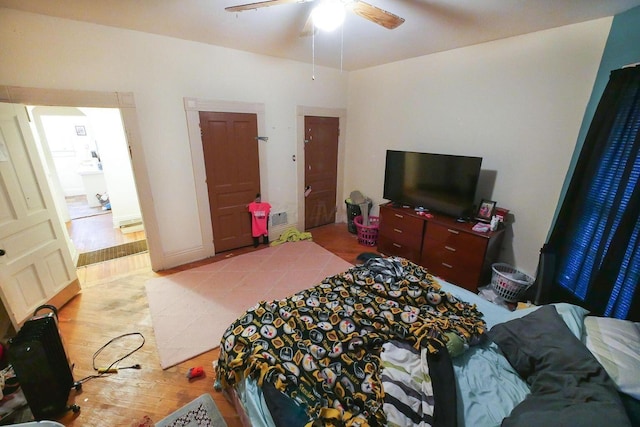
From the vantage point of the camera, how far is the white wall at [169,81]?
2.17 m

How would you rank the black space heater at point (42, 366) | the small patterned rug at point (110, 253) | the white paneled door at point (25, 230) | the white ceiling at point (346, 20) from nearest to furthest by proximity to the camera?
the black space heater at point (42, 366)
the white ceiling at point (346, 20)
the white paneled door at point (25, 230)
the small patterned rug at point (110, 253)

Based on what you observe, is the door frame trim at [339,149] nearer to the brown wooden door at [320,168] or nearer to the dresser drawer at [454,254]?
the brown wooden door at [320,168]

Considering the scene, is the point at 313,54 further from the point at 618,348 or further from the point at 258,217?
the point at 618,348

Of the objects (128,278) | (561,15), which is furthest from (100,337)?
(561,15)

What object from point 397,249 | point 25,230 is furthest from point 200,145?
point 397,249

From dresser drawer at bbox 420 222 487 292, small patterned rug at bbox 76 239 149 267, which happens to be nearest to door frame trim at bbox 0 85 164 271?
small patterned rug at bbox 76 239 149 267

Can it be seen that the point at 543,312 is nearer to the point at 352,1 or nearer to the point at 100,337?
the point at 352,1

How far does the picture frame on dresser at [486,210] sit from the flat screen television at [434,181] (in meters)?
0.13

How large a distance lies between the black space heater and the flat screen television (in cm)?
335

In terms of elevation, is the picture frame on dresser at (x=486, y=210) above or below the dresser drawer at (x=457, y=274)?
above

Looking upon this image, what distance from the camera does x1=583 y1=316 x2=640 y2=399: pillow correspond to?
1037mm

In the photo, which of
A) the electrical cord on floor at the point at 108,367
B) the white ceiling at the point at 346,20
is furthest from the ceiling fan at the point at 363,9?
the electrical cord on floor at the point at 108,367

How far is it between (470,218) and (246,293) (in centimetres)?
251

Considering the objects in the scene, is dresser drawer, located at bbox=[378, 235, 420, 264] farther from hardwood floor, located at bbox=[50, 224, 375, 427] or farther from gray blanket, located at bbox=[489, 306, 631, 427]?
hardwood floor, located at bbox=[50, 224, 375, 427]
